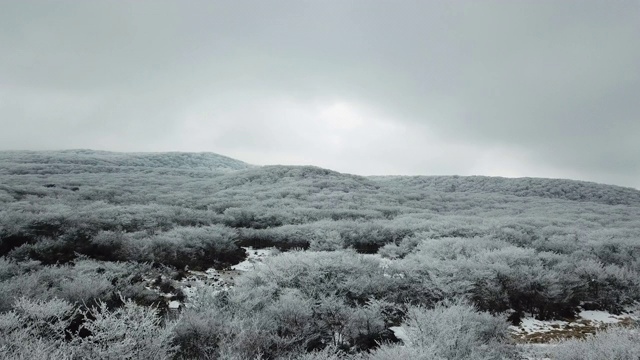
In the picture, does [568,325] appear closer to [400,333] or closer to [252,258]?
[400,333]

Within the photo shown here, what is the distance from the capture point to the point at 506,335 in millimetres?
6957

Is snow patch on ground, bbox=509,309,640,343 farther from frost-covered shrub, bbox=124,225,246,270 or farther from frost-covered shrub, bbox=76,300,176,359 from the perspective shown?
frost-covered shrub, bbox=124,225,246,270

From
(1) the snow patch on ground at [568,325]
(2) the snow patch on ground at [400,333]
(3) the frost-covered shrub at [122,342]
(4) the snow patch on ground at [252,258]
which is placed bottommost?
(4) the snow patch on ground at [252,258]

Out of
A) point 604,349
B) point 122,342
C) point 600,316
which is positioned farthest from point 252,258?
point 600,316

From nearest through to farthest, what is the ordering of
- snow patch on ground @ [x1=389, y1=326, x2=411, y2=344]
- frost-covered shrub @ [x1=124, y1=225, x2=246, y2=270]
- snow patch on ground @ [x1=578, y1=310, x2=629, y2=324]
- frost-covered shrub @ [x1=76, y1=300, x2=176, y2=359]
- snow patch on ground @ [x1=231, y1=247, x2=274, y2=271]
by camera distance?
frost-covered shrub @ [x1=76, y1=300, x2=176, y2=359], snow patch on ground @ [x1=389, y1=326, x2=411, y2=344], snow patch on ground @ [x1=578, y1=310, x2=629, y2=324], frost-covered shrub @ [x1=124, y1=225, x2=246, y2=270], snow patch on ground @ [x1=231, y1=247, x2=274, y2=271]

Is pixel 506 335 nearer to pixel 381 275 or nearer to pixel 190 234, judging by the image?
pixel 381 275

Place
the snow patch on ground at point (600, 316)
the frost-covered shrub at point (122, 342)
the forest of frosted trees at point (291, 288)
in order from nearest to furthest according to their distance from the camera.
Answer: the frost-covered shrub at point (122, 342)
the forest of frosted trees at point (291, 288)
the snow patch on ground at point (600, 316)

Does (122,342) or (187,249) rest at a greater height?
(122,342)

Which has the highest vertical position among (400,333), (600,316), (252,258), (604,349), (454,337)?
(604,349)

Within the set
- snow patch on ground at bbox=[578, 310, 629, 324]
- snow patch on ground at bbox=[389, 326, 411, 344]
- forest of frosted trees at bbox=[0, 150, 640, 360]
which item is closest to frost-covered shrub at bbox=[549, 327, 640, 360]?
forest of frosted trees at bbox=[0, 150, 640, 360]

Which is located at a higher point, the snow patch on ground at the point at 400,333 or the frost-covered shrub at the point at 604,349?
the frost-covered shrub at the point at 604,349

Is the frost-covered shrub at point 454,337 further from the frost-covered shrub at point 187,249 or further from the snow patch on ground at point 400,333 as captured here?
the frost-covered shrub at point 187,249

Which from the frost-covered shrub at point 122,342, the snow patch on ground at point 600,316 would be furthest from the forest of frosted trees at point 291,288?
the snow patch on ground at point 600,316

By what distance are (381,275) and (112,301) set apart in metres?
6.61
